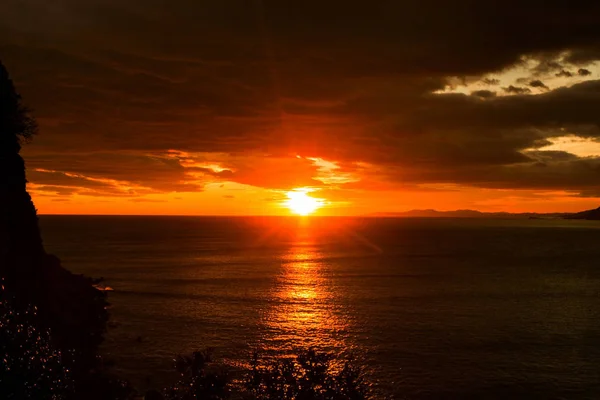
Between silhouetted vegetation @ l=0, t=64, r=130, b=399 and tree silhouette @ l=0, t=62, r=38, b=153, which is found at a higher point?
tree silhouette @ l=0, t=62, r=38, b=153

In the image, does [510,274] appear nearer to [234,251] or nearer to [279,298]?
[279,298]

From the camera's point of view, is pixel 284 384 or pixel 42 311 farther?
pixel 42 311

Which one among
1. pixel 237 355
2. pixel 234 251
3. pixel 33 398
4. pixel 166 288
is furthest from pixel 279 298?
pixel 234 251

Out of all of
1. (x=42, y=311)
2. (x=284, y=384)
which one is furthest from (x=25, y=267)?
(x=284, y=384)

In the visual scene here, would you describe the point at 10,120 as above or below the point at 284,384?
above

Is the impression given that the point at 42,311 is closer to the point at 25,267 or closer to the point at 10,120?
the point at 25,267

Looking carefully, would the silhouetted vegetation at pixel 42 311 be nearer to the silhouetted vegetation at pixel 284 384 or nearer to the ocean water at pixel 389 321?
the silhouetted vegetation at pixel 284 384

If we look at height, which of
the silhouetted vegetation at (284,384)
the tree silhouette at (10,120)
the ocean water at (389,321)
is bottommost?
the ocean water at (389,321)

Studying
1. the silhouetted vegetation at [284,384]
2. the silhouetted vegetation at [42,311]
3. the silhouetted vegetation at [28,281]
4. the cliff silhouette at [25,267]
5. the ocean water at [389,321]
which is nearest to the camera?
the silhouetted vegetation at [284,384]

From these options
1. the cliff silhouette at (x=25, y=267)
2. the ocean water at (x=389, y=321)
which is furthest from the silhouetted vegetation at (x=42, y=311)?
the ocean water at (x=389, y=321)

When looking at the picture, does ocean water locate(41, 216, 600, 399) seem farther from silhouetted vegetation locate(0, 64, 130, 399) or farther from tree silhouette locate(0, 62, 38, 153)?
tree silhouette locate(0, 62, 38, 153)

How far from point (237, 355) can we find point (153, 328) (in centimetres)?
1653

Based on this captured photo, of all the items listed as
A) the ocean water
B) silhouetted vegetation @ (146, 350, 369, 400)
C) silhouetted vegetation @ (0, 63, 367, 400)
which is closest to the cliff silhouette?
silhouetted vegetation @ (0, 63, 367, 400)

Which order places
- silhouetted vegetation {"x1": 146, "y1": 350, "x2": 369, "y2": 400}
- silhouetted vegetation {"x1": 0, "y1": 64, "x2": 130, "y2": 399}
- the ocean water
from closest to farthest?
silhouetted vegetation {"x1": 146, "y1": 350, "x2": 369, "y2": 400} → silhouetted vegetation {"x1": 0, "y1": 64, "x2": 130, "y2": 399} → the ocean water
